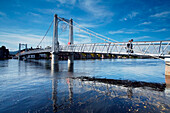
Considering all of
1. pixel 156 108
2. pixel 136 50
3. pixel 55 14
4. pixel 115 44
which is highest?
pixel 55 14

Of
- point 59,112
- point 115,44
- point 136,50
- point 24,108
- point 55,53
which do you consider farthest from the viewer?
point 55,53

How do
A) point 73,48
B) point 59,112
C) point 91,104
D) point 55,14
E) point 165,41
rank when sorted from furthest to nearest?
1. point 55,14
2. point 73,48
3. point 165,41
4. point 91,104
5. point 59,112

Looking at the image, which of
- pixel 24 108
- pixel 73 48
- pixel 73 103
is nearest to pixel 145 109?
pixel 73 103

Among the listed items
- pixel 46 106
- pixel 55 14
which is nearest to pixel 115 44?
pixel 46 106

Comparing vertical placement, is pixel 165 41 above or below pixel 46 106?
above

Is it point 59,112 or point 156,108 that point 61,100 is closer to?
point 59,112

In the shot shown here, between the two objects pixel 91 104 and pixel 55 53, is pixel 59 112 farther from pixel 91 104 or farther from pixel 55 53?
pixel 55 53

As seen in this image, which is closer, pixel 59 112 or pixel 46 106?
pixel 59 112

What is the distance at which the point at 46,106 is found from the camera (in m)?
8.20

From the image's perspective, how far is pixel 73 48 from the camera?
45.9 metres

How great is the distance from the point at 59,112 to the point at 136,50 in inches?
782

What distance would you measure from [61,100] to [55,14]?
57902mm

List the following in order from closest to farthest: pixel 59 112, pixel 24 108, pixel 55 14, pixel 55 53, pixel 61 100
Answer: pixel 59 112 < pixel 24 108 < pixel 61 100 < pixel 55 53 < pixel 55 14

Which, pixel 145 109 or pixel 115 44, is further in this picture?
pixel 115 44
